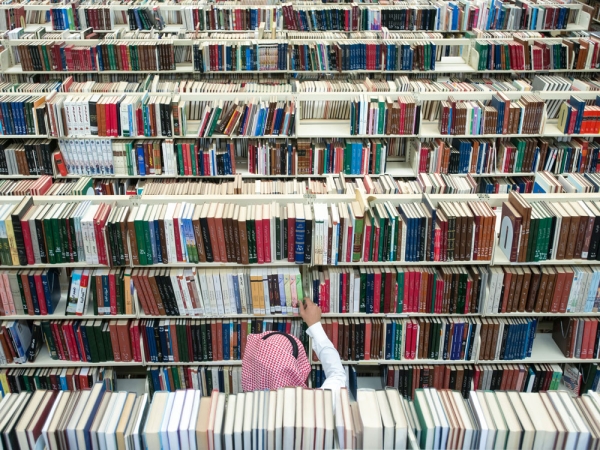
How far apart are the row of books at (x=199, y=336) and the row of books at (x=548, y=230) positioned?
4.60ft

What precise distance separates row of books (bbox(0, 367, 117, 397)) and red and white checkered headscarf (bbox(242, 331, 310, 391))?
4.73 ft

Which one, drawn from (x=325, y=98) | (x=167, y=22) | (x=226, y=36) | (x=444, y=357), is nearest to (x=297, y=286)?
(x=444, y=357)

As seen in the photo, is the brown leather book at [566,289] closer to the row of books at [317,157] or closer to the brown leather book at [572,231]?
the brown leather book at [572,231]

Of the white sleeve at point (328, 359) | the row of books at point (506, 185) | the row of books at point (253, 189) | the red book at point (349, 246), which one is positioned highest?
the row of books at point (253, 189)

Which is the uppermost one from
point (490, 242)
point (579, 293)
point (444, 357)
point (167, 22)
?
point (167, 22)

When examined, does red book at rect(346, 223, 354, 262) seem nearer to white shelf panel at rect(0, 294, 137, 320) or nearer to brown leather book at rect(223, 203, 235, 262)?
brown leather book at rect(223, 203, 235, 262)

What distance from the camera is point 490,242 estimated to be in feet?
11.3

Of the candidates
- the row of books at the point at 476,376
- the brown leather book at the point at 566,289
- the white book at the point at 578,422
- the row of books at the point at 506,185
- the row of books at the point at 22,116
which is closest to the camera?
the white book at the point at 578,422

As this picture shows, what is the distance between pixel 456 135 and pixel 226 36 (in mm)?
3495

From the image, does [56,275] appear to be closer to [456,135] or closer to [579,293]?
[579,293]

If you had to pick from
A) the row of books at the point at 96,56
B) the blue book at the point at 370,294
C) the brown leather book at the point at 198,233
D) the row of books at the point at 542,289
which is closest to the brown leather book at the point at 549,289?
the row of books at the point at 542,289

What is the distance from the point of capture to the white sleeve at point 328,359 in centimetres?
293

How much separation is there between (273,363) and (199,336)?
1101mm

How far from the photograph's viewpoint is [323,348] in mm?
3240
